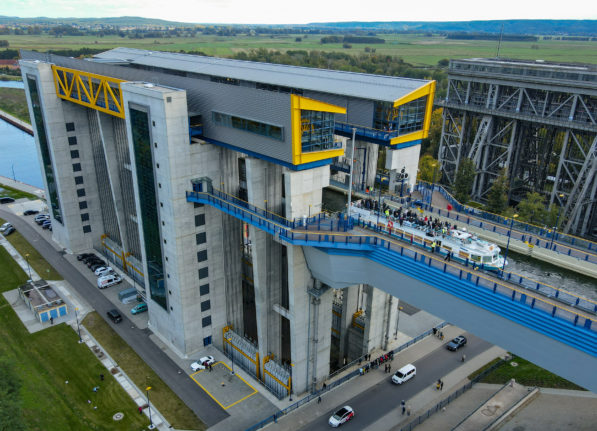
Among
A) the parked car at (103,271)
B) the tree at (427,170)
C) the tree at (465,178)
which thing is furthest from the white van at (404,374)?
the parked car at (103,271)

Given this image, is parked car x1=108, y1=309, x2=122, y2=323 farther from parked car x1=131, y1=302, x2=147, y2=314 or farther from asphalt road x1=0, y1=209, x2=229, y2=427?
parked car x1=131, y1=302, x2=147, y2=314

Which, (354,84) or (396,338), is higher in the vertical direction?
(354,84)

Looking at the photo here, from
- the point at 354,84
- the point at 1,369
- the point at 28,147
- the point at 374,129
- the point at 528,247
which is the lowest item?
the point at 28,147

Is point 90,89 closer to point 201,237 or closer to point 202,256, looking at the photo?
point 201,237

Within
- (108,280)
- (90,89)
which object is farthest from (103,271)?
(90,89)

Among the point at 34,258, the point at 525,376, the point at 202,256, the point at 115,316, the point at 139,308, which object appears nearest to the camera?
the point at 525,376

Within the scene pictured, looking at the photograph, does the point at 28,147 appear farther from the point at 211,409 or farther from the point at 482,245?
the point at 482,245

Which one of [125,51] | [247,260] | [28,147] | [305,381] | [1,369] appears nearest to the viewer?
[1,369]

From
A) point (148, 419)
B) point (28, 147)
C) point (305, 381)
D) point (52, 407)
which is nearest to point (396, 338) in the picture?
point (305, 381)
